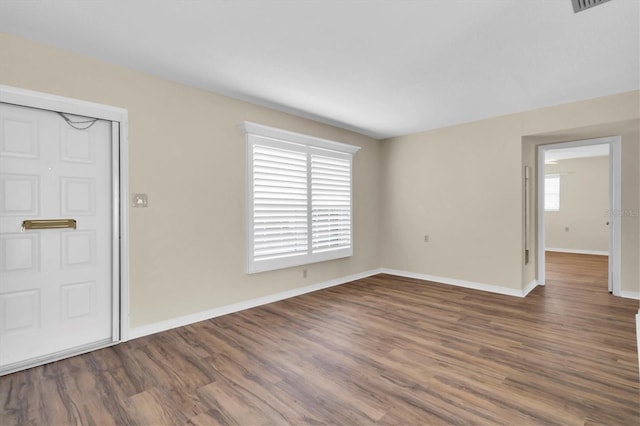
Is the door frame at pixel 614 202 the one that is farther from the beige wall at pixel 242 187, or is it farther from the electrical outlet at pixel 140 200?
the electrical outlet at pixel 140 200

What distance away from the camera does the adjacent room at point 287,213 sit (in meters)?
2.08

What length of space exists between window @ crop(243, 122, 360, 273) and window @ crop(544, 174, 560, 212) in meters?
6.78

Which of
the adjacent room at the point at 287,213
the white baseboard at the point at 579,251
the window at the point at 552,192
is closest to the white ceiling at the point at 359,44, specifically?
the adjacent room at the point at 287,213

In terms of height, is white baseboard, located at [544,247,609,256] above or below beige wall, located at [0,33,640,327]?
below

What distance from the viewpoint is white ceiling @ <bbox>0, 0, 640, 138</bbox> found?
6.88 ft

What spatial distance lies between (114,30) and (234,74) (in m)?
1.02

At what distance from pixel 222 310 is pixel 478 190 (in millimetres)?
4056

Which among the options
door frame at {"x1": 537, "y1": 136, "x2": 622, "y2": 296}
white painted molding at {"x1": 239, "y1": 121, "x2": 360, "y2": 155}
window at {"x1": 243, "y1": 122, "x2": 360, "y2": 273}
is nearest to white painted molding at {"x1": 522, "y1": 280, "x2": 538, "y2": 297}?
door frame at {"x1": 537, "y1": 136, "x2": 622, "y2": 296}

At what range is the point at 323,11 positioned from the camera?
2111 mm

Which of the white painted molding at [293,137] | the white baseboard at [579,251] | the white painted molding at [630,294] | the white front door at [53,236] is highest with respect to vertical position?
the white painted molding at [293,137]

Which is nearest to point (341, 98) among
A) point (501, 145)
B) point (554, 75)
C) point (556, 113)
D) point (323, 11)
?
point (323, 11)

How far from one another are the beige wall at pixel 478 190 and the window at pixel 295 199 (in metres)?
1.07

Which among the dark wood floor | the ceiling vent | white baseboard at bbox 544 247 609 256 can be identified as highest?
the ceiling vent

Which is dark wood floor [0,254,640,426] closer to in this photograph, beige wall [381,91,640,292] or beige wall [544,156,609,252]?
beige wall [381,91,640,292]
